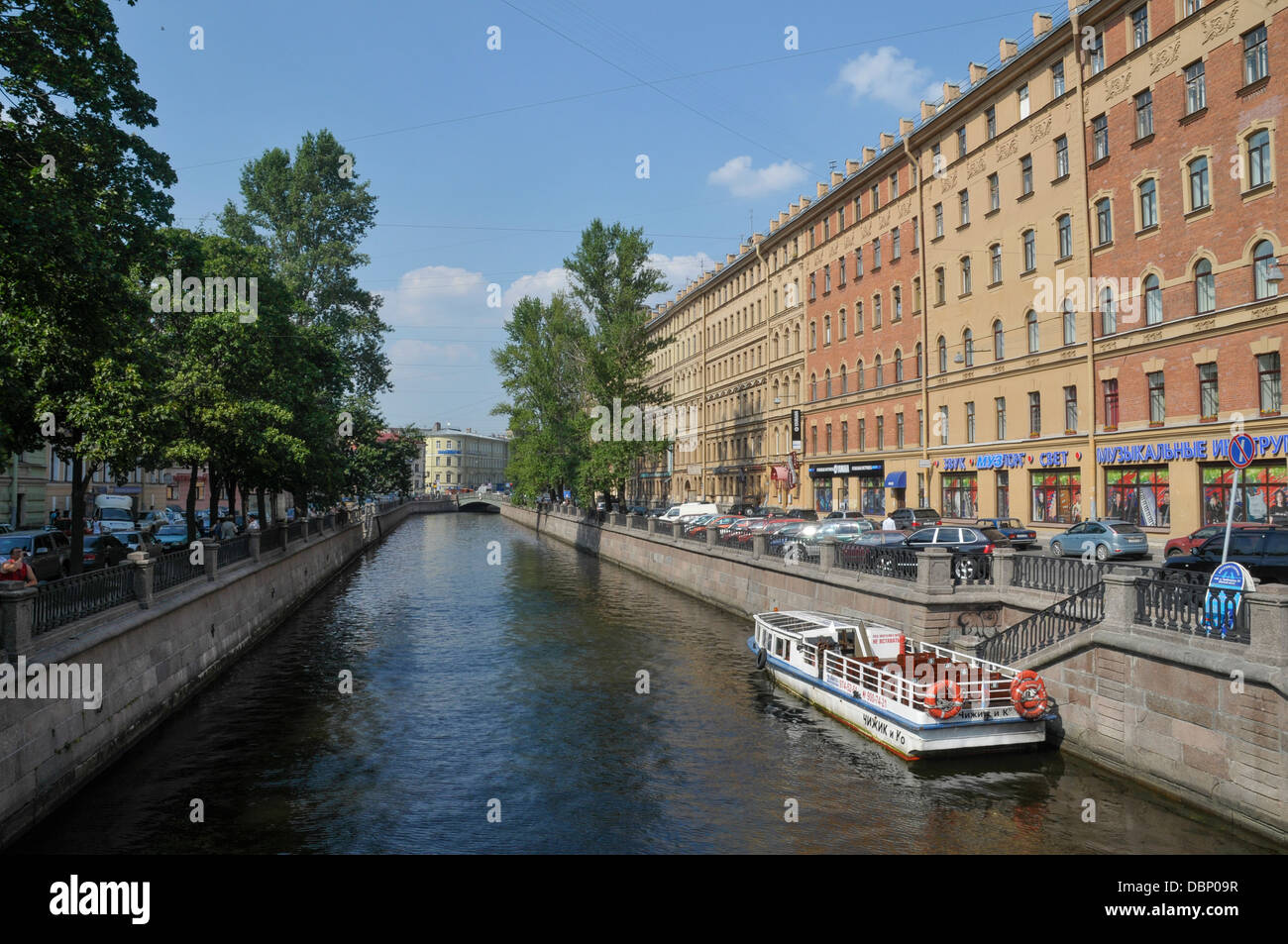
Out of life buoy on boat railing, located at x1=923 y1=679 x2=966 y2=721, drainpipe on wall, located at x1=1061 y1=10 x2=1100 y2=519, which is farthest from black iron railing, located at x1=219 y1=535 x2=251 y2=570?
drainpipe on wall, located at x1=1061 y1=10 x2=1100 y2=519

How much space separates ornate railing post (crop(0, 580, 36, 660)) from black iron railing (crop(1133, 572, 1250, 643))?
16.3m

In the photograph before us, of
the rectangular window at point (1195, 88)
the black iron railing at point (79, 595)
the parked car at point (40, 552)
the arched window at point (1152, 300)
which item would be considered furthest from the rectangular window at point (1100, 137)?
the parked car at point (40, 552)

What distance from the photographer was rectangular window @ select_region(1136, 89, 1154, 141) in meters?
32.3

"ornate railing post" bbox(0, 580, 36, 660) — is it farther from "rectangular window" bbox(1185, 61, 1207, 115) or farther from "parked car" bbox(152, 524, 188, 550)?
"rectangular window" bbox(1185, 61, 1207, 115)

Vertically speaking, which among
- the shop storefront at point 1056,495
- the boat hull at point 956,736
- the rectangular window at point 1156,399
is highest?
the rectangular window at point 1156,399

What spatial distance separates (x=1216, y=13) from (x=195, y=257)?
32.7 metres

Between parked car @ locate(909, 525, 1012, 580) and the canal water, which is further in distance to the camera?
parked car @ locate(909, 525, 1012, 580)

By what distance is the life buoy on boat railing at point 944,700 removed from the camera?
48.6 ft

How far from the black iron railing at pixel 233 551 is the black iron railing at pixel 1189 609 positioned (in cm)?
2191

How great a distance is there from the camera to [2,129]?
46.4 feet

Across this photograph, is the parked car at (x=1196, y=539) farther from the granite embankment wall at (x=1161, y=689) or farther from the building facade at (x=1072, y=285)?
the granite embankment wall at (x=1161, y=689)

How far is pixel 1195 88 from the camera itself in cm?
3045
